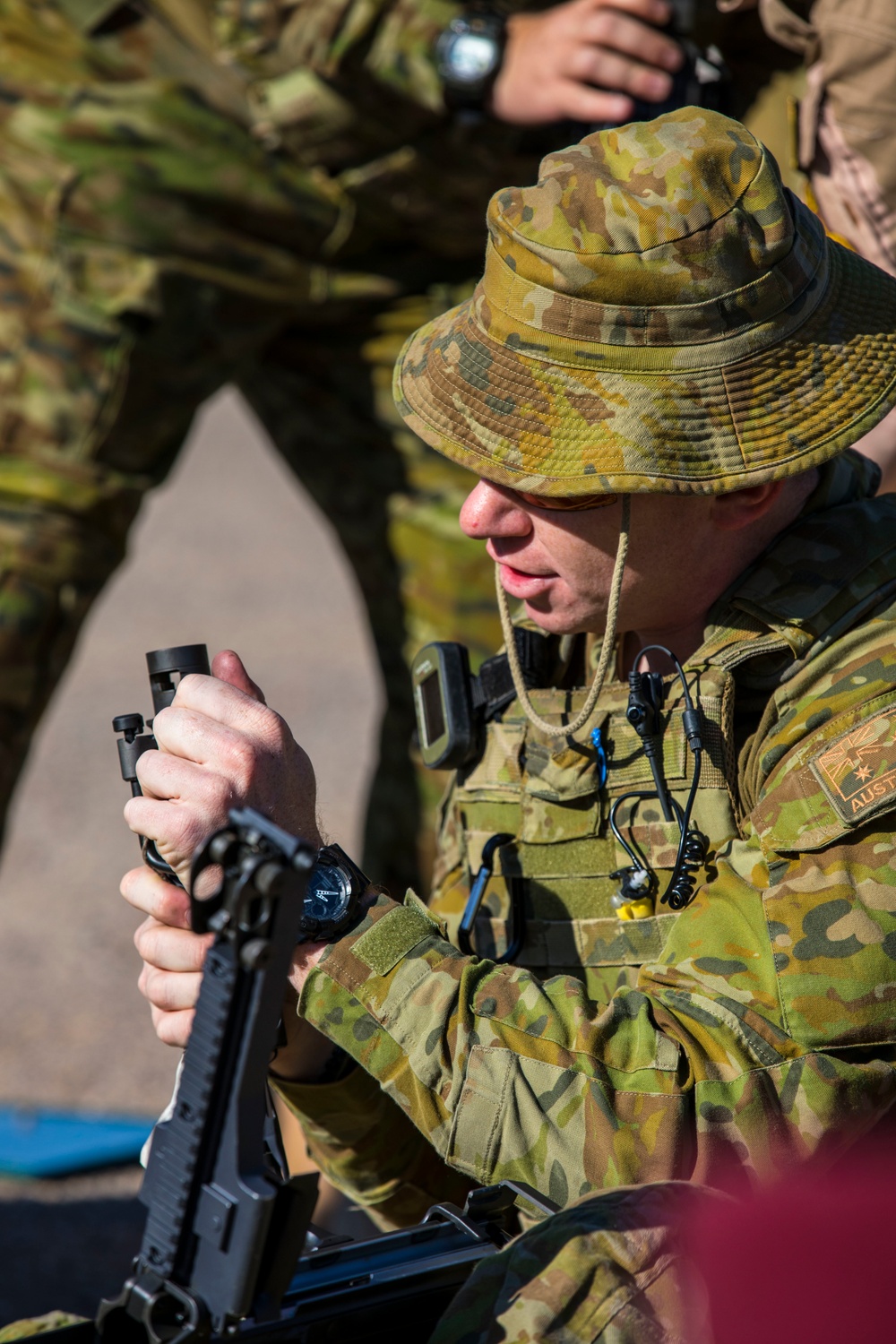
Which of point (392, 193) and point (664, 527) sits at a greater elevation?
point (664, 527)

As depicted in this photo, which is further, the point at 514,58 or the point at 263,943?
the point at 514,58

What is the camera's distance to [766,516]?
212 centimetres

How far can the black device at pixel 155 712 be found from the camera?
1.92 m

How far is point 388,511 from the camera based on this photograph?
4125 millimetres

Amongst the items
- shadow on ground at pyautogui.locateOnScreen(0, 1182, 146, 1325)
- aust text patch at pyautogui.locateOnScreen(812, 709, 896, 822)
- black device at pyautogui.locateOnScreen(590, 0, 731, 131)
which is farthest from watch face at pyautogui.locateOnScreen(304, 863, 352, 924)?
black device at pyautogui.locateOnScreen(590, 0, 731, 131)

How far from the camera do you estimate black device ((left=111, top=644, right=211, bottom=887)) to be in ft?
6.31

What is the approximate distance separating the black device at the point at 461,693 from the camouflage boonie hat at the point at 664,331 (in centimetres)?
45

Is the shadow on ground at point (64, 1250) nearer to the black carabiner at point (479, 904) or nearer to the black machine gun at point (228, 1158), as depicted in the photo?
the black carabiner at point (479, 904)

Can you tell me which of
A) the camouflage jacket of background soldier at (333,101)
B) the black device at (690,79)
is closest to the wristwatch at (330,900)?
the black device at (690,79)

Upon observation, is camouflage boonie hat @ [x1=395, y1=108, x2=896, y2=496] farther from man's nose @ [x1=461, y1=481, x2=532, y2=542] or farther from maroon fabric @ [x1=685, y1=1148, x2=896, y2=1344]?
maroon fabric @ [x1=685, y1=1148, x2=896, y2=1344]

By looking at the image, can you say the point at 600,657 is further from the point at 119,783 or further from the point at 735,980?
the point at 119,783

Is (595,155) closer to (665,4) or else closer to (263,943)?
(263,943)

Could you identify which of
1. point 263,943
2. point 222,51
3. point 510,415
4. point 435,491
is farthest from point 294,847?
point 222,51

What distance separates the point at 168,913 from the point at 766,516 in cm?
93
